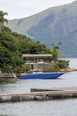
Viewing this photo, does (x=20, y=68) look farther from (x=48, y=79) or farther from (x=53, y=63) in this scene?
(x=53, y=63)

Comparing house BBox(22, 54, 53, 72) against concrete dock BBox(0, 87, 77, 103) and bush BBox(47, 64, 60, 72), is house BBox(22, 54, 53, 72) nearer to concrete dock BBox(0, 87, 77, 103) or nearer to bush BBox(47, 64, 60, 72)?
bush BBox(47, 64, 60, 72)

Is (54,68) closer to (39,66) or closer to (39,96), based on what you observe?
(39,66)

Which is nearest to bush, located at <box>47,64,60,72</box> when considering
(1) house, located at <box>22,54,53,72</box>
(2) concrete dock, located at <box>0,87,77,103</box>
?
(1) house, located at <box>22,54,53,72</box>

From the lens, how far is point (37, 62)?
136875mm

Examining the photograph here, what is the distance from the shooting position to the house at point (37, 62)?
133625 mm

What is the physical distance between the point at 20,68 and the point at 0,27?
1978 inches

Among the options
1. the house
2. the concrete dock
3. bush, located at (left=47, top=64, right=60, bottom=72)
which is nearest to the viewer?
the concrete dock

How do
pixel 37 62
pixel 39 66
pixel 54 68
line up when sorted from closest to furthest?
pixel 54 68
pixel 39 66
pixel 37 62

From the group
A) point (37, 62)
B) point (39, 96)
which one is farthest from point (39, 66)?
point (39, 96)

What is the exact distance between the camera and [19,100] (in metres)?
53.5

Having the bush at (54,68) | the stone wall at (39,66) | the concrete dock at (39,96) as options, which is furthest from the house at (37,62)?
the concrete dock at (39,96)

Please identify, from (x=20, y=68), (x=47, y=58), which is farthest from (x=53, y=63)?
(x=20, y=68)

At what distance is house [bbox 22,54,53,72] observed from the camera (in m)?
134

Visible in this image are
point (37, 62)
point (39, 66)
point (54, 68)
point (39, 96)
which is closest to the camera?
point (39, 96)
